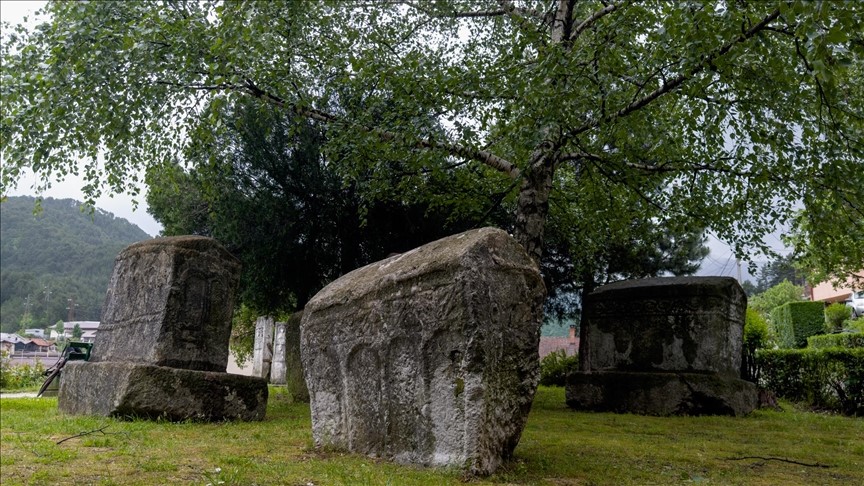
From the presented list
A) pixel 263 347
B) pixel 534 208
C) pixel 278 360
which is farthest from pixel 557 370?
pixel 263 347

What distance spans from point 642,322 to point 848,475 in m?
5.21

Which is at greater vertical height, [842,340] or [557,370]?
[842,340]

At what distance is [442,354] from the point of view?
4711 millimetres

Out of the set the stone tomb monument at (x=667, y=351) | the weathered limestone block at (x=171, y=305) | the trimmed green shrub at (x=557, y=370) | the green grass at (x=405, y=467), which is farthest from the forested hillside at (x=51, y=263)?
the green grass at (x=405, y=467)

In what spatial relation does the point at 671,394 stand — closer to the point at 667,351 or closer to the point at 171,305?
the point at 667,351

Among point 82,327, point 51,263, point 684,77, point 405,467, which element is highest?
point 51,263

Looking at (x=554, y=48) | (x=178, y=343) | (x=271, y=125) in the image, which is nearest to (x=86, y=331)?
(x=271, y=125)

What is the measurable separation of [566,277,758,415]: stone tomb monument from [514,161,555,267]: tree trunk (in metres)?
2.02

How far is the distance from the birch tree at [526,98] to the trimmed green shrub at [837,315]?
19.0 meters

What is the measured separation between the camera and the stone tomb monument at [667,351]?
9.62 m

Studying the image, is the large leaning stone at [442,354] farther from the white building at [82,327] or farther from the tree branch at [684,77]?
the white building at [82,327]

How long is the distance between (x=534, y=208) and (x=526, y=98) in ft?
6.80

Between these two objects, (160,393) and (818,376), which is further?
(818,376)

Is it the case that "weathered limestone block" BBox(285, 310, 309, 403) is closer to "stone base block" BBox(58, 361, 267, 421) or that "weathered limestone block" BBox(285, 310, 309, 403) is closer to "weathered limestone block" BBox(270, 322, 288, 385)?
"stone base block" BBox(58, 361, 267, 421)
